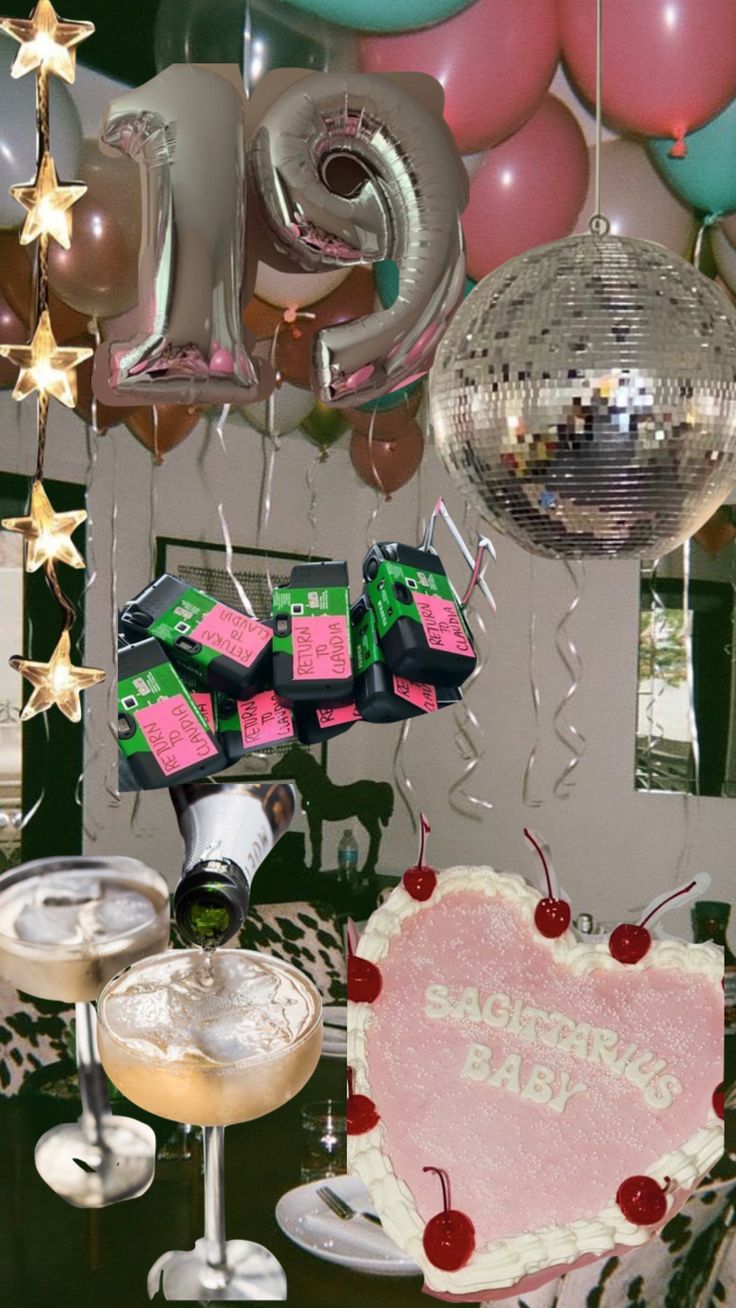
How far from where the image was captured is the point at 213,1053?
4.74ft

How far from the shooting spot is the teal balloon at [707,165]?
1.59 m

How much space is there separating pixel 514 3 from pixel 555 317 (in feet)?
2.63

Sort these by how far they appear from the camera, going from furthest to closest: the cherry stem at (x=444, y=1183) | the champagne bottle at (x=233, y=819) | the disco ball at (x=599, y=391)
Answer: the champagne bottle at (x=233, y=819)
the cherry stem at (x=444, y=1183)
the disco ball at (x=599, y=391)

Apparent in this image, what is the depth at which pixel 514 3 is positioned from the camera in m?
1.62

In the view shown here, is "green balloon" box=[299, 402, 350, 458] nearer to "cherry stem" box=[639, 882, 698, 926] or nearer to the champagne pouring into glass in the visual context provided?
the champagne pouring into glass

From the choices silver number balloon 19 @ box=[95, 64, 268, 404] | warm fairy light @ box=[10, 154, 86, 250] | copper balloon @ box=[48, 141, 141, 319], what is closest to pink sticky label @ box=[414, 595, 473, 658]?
silver number balloon 19 @ box=[95, 64, 268, 404]

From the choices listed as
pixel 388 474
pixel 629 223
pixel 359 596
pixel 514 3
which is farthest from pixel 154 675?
pixel 514 3

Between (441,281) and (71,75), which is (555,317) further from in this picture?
(71,75)

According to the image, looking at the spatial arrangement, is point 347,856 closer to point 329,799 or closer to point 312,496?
point 329,799

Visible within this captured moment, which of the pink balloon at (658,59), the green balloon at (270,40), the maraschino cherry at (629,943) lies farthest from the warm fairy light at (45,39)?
the maraschino cherry at (629,943)

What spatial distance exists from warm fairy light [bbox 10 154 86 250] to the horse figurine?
789 millimetres

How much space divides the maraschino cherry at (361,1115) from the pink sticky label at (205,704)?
1.79ft

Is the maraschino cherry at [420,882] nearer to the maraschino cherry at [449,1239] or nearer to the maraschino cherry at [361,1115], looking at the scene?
the maraschino cherry at [361,1115]

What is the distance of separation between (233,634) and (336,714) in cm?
18
